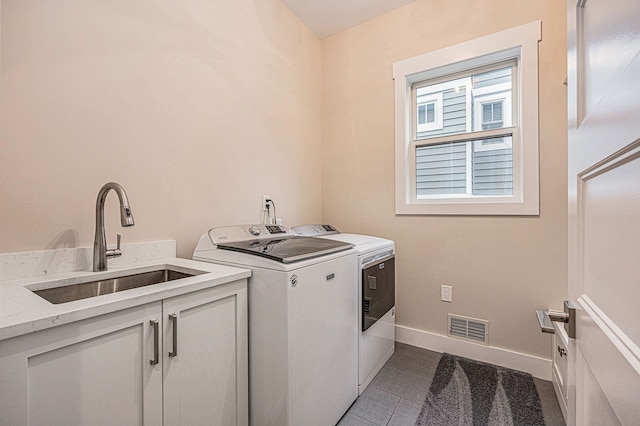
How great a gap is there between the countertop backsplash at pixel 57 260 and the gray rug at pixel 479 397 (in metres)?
1.71

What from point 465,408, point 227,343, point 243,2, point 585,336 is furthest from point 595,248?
point 243,2

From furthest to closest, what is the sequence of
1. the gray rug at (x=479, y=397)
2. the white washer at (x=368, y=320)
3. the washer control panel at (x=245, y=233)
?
1. the white washer at (x=368, y=320)
2. the washer control panel at (x=245, y=233)
3. the gray rug at (x=479, y=397)

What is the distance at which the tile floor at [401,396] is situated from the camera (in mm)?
1522

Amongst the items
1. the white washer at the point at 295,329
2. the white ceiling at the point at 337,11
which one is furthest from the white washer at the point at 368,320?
the white ceiling at the point at 337,11

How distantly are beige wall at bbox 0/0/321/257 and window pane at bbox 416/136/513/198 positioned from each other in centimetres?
116

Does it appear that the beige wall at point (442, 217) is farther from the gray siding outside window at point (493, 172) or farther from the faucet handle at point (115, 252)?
the faucet handle at point (115, 252)

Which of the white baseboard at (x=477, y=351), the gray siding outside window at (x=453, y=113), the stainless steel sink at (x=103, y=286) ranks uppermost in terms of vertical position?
the gray siding outside window at (x=453, y=113)

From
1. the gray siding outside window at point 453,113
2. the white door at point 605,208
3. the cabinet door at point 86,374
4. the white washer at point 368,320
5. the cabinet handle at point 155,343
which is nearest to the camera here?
the white door at point 605,208

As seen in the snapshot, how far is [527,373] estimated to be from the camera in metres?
1.90

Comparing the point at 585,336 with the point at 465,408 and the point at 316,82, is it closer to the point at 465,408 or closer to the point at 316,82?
the point at 465,408

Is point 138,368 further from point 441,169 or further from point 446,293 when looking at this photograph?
point 441,169

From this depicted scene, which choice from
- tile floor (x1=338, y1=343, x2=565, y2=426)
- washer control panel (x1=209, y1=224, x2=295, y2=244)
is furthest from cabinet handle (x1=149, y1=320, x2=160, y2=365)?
tile floor (x1=338, y1=343, x2=565, y2=426)

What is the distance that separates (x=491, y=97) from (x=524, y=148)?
1.73 ft

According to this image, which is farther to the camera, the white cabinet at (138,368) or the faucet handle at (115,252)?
the faucet handle at (115,252)
